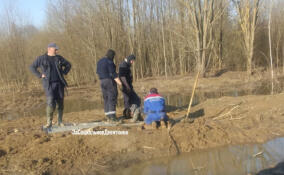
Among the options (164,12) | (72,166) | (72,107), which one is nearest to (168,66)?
(164,12)

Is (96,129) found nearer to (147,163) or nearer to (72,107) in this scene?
(147,163)

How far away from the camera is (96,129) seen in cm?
543

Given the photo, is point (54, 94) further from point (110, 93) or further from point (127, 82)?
point (127, 82)

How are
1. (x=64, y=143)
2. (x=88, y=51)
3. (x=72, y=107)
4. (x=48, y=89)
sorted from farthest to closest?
(x=88, y=51) → (x=72, y=107) → (x=48, y=89) → (x=64, y=143)

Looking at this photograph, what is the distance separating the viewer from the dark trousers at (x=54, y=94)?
5465mm

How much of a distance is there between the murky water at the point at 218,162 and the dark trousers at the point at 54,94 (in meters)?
2.39

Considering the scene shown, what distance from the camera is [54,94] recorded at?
18.2 ft

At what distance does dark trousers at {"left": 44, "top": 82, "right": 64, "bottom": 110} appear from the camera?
5.46m

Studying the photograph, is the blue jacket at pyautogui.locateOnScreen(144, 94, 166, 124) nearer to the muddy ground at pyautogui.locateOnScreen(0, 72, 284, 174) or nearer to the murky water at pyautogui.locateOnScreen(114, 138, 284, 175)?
the muddy ground at pyautogui.locateOnScreen(0, 72, 284, 174)

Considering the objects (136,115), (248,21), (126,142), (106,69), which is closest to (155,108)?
(136,115)

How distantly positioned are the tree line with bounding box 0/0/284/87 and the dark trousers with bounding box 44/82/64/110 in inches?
379

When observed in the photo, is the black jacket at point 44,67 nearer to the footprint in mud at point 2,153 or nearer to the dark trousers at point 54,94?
the dark trousers at point 54,94

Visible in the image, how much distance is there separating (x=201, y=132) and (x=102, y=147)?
6.93ft

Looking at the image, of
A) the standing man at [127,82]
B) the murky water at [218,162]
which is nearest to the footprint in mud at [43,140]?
the murky water at [218,162]
